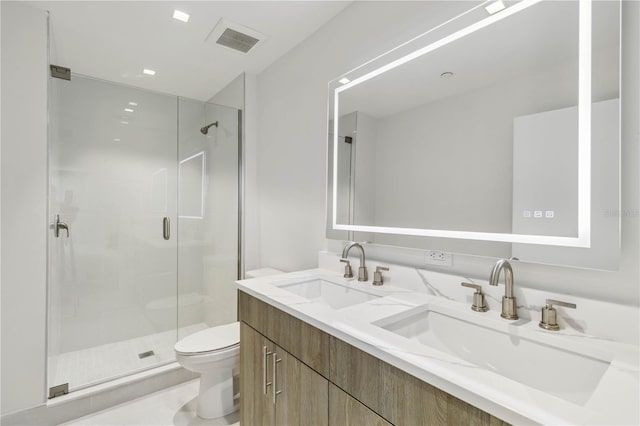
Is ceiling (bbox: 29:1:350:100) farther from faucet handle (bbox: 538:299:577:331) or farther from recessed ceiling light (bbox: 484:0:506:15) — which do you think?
faucet handle (bbox: 538:299:577:331)

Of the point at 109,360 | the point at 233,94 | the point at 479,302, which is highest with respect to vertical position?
the point at 233,94

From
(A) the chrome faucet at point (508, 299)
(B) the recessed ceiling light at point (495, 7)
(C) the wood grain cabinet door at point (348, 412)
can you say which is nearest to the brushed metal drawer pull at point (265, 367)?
(C) the wood grain cabinet door at point (348, 412)

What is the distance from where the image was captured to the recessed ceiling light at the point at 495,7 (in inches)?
44.1

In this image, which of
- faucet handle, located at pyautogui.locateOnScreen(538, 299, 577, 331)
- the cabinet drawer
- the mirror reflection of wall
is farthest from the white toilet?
faucet handle, located at pyautogui.locateOnScreen(538, 299, 577, 331)

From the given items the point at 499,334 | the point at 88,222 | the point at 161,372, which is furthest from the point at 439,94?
the point at 88,222

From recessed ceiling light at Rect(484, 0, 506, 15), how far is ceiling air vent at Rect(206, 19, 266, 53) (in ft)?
4.79

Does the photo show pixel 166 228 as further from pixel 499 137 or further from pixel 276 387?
pixel 499 137

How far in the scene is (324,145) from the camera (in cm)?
195

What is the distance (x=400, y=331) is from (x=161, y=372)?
1964 millimetres

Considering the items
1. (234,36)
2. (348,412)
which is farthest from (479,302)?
(234,36)

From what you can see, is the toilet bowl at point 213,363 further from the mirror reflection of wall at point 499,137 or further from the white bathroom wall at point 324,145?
the mirror reflection of wall at point 499,137

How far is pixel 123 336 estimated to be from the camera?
8.63 ft

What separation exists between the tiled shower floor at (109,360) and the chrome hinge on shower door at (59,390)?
0.03 m

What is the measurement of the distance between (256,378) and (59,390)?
1449 mm
